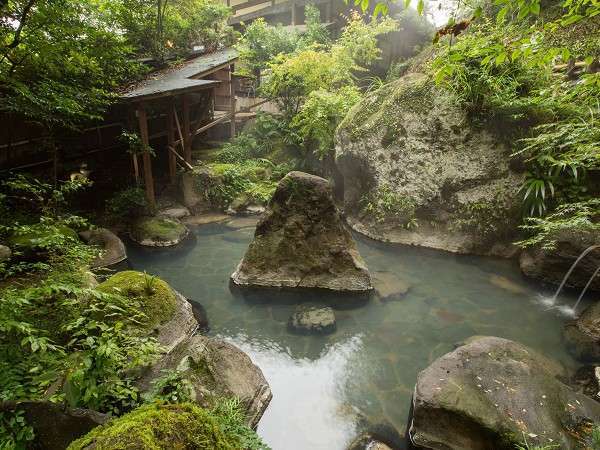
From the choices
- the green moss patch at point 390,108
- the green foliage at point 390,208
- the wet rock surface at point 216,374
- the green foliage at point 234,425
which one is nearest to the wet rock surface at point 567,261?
the green foliage at point 390,208

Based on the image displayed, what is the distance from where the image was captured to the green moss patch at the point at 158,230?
1157 centimetres

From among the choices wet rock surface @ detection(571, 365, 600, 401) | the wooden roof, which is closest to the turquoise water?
wet rock surface @ detection(571, 365, 600, 401)

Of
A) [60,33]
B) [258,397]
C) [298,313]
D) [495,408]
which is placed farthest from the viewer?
[298,313]

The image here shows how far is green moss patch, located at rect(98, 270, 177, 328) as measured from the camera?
6.05 metres

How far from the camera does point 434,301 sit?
8.77 metres

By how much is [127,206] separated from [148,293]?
23.3ft

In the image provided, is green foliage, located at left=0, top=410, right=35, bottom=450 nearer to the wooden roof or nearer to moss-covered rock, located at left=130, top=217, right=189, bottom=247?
moss-covered rock, located at left=130, top=217, right=189, bottom=247

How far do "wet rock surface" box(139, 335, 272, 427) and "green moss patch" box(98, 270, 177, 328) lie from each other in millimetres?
1160

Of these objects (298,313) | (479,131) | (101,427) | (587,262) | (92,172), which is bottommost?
(298,313)

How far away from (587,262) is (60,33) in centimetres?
1273

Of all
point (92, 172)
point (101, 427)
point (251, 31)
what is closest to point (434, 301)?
point (101, 427)

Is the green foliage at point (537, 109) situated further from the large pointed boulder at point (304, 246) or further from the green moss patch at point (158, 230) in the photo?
the green moss patch at point (158, 230)

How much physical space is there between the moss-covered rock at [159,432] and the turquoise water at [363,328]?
115 inches

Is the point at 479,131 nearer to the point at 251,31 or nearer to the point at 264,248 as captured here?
the point at 264,248
